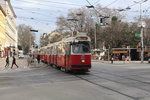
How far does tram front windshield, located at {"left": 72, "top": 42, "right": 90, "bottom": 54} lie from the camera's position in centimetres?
2544

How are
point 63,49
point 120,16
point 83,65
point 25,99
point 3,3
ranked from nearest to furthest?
point 25,99
point 83,65
point 63,49
point 120,16
point 3,3

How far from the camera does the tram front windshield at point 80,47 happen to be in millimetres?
25438

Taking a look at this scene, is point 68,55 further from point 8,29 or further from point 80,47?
point 8,29

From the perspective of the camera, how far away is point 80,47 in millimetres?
25531

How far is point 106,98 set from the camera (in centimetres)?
1195

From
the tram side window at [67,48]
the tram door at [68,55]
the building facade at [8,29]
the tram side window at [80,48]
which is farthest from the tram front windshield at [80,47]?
the building facade at [8,29]

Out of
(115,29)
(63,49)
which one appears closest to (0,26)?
(115,29)

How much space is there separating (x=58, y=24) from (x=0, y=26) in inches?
708

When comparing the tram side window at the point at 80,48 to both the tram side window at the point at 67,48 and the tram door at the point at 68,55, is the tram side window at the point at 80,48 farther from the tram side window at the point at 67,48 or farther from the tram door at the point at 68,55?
the tram side window at the point at 67,48

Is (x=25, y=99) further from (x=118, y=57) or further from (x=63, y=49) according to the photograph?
(x=118, y=57)

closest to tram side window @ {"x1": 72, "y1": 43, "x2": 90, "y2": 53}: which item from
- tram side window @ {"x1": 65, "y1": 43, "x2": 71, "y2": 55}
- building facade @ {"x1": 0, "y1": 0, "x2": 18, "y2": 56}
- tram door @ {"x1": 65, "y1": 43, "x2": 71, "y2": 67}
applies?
tram door @ {"x1": 65, "y1": 43, "x2": 71, "y2": 67}

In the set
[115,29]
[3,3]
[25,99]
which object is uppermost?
[3,3]

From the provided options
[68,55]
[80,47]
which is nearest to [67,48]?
[68,55]

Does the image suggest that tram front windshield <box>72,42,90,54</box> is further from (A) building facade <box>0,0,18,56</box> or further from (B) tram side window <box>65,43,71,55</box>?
(A) building facade <box>0,0,18,56</box>
